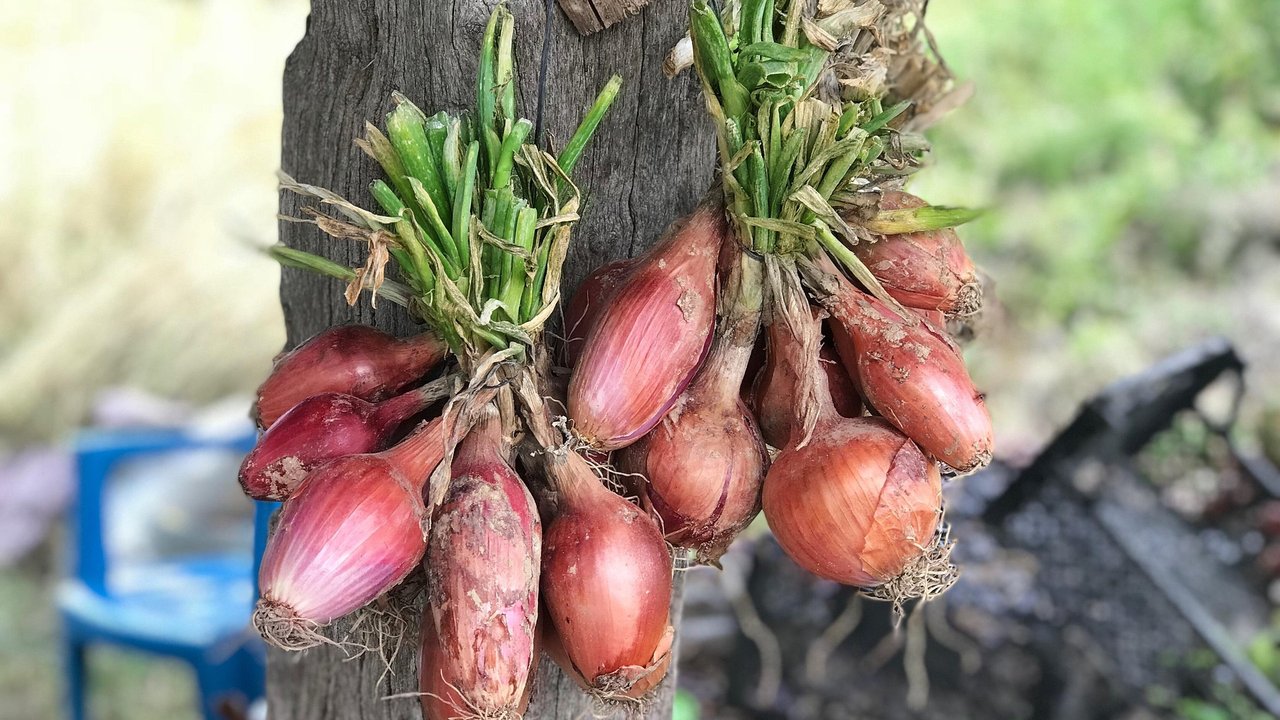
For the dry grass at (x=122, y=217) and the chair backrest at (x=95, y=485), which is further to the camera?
the dry grass at (x=122, y=217)

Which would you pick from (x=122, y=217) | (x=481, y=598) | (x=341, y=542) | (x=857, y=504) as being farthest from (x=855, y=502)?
(x=122, y=217)

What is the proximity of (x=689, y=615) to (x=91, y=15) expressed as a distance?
369 centimetres

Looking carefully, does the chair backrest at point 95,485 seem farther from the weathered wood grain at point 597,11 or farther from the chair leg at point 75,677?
the weathered wood grain at point 597,11

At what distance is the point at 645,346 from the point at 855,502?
0.23 metres

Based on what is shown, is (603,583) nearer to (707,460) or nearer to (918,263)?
(707,460)

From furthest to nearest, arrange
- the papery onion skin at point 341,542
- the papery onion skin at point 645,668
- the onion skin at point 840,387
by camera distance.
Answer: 1. the onion skin at point 840,387
2. the papery onion skin at point 645,668
3. the papery onion skin at point 341,542

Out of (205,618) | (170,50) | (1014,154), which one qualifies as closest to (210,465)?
(205,618)

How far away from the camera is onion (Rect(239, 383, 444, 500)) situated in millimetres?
866

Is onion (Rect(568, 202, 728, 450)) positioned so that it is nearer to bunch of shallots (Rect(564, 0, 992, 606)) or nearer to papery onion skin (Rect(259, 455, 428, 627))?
bunch of shallots (Rect(564, 0, 992, 606))

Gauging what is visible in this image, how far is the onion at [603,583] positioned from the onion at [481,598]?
0.10 ft

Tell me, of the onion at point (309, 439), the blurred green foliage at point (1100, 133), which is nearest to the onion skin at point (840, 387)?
the onion at point (309, 439)

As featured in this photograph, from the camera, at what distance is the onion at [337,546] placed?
30.5 inches

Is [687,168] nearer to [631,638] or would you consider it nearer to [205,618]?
[631,638]

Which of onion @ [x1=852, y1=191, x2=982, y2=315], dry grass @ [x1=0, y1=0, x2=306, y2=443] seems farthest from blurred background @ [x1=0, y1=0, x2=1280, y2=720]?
onion @ [x1=852, y1=191, x2=982, y2=315]
